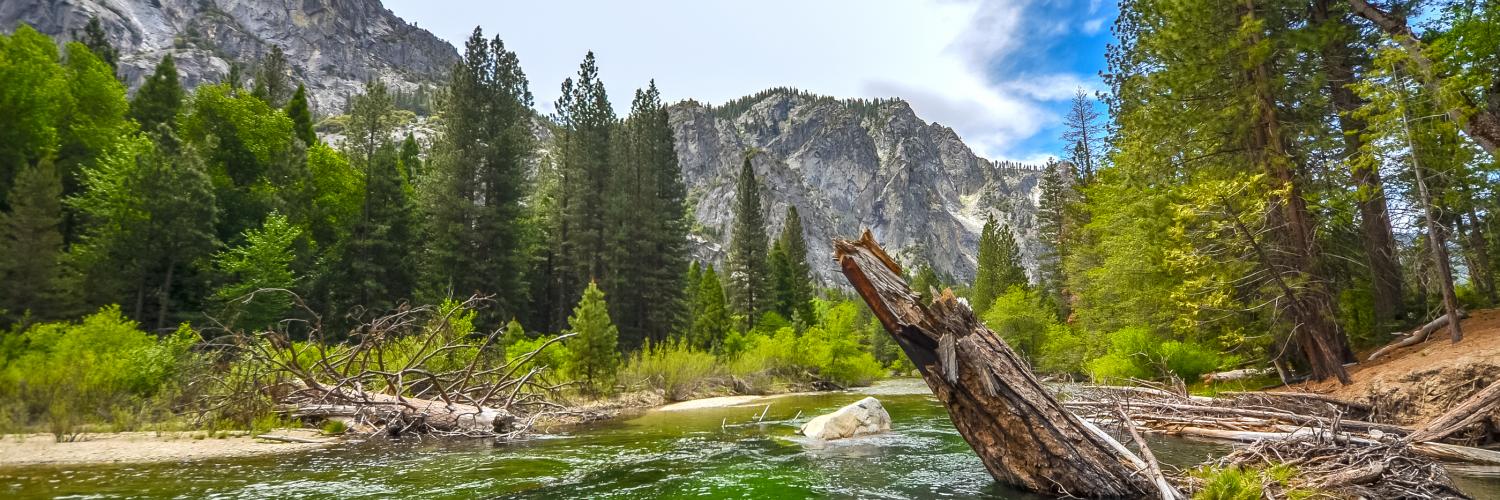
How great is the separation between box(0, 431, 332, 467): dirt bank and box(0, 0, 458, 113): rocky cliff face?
110 m

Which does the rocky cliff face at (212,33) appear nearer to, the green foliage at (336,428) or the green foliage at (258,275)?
the green foliage at (258,275)

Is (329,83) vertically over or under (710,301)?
over

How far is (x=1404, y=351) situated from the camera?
13.2 m

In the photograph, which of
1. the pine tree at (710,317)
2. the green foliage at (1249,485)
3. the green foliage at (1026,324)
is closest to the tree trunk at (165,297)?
the pine tree at (710,317)

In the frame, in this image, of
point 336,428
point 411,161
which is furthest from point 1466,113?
point 411,161

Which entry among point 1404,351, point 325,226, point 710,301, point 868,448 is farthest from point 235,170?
point 1404,351

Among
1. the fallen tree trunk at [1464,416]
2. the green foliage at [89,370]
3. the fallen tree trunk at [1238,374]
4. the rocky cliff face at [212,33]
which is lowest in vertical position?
the fallen tree trunk at [1238,374]

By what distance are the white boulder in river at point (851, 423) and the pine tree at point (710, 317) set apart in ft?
98.0

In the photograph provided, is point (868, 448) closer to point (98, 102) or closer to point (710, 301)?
point (710, 301)

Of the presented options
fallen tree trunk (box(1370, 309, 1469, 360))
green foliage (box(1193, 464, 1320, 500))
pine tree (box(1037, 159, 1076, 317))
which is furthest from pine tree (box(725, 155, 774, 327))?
green foliage (box(1193, 464, 1320, 500))

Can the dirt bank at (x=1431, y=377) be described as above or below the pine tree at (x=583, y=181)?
below

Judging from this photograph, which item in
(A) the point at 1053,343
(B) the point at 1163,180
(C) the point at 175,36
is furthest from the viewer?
(C) the point at 175,36

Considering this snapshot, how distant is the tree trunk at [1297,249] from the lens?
13.6 meters

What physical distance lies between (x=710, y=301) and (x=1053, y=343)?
22.6m
